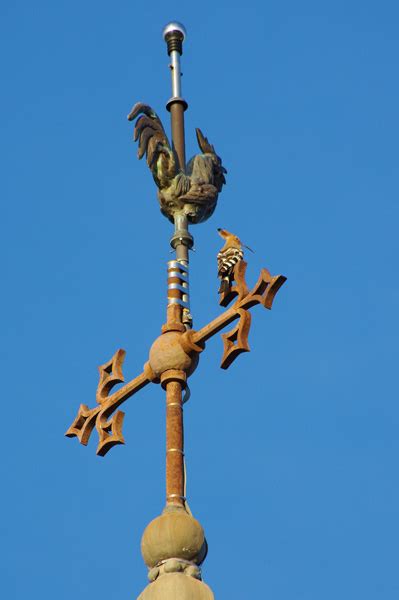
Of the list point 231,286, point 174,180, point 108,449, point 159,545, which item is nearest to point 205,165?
point 174,180

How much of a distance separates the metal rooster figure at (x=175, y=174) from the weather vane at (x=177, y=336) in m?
0.01

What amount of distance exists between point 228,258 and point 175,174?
4.60 ft

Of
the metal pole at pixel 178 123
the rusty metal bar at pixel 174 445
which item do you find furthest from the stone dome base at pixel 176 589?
the metal pole at pixel 178 123

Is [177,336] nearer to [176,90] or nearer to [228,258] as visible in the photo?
[228,258]

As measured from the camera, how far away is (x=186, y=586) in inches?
594

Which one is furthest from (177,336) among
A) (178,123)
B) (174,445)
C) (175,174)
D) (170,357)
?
(178,123)

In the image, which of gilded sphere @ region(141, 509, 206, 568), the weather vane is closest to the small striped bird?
the weather vane

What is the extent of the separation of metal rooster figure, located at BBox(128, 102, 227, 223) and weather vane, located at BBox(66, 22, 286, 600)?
10mm

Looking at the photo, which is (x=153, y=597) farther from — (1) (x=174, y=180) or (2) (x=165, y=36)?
(2) (x=165, y=36)

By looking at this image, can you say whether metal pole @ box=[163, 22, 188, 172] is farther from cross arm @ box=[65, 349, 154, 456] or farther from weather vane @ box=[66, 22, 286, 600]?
cross arm @ box=[65, 349, 154, 456]

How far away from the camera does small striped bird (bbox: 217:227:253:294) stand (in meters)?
17.3

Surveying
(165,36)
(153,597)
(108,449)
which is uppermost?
(165,36)

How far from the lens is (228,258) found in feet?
57.0

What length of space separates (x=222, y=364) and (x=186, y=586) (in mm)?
2591
